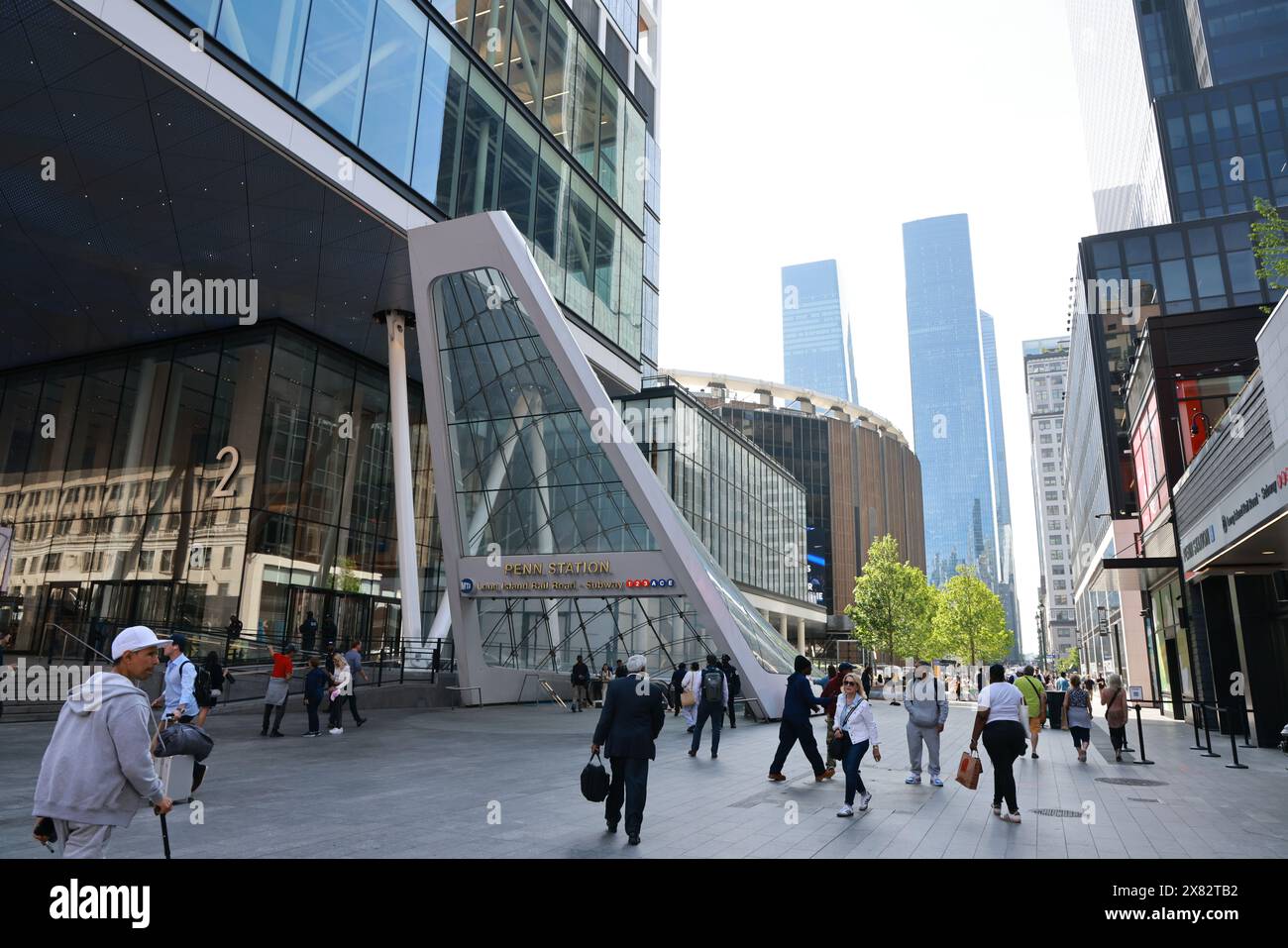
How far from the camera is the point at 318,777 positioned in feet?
36.3

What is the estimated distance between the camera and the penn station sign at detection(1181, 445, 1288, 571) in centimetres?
1147

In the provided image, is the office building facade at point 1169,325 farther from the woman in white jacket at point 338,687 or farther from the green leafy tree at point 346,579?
the green leafy tree at point 346,579

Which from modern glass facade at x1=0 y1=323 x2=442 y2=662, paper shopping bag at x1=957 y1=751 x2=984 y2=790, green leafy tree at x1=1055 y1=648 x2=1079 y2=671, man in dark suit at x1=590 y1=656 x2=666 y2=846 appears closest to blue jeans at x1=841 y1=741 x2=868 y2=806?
paper shopping bag at x1=957 y1=751 x2=984 y2=790

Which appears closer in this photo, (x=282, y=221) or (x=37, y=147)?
(x=37, y=147)

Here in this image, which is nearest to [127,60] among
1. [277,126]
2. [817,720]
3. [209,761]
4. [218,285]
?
[277,126]

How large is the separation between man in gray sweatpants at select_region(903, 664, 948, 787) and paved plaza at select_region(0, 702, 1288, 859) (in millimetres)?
327

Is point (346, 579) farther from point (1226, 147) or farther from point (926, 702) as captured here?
point (1226, 147)

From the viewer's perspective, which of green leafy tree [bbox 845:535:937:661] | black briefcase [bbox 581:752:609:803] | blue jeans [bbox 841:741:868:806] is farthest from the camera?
green leafy tree [bbox 845:535:937:661]

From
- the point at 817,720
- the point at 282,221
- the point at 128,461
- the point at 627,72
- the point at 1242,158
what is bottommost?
the point at 817,720

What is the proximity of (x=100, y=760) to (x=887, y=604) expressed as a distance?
6331 centimetres

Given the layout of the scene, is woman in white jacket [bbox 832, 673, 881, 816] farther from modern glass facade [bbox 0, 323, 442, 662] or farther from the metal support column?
modern glass facade [bbox 0, 323, 442, 662]

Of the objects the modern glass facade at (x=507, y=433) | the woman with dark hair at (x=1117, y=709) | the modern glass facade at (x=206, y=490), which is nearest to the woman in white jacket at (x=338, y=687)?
the modern glass facade at (x=507, y=433)
